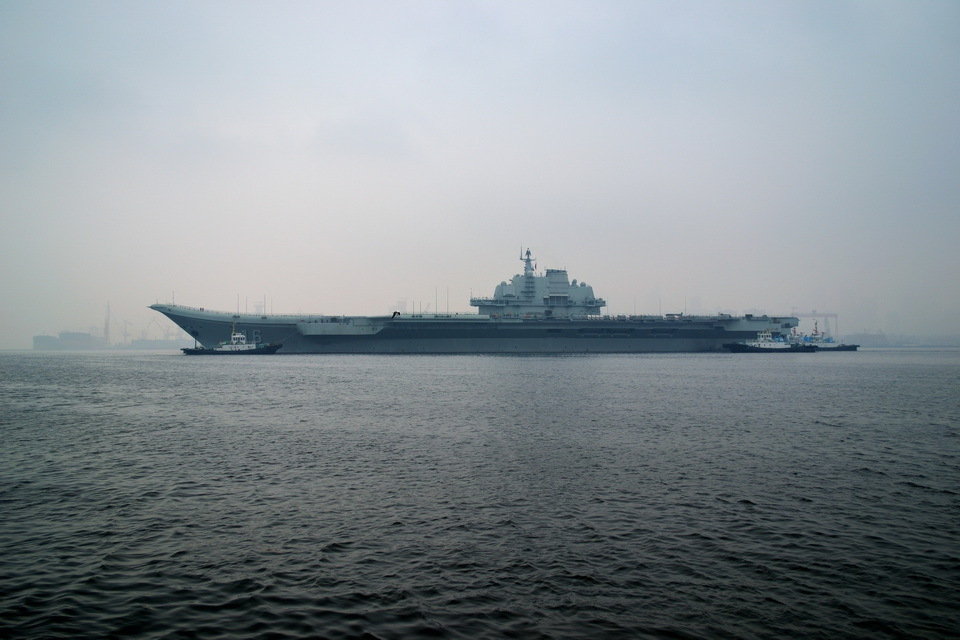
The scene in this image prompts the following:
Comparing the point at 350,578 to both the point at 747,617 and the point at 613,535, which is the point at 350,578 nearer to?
the point at 613,535

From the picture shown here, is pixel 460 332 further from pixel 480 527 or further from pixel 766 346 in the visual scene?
pixel 480 527

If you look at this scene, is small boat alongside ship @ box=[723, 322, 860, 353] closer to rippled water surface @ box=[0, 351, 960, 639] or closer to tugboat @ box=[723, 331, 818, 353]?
tugboat @ box=[723, 331, 818, 353]

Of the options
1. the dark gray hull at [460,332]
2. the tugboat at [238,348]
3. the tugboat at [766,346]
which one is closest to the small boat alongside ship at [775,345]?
the tugboat at [766,346]

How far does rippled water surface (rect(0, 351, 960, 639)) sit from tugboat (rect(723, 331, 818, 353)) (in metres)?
57.2

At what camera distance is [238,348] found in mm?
70438

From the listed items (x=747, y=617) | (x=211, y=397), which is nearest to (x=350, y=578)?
(x=747, y=617)

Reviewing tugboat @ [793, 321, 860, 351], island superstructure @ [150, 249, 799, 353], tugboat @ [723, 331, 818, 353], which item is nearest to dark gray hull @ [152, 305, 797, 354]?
island superstructure @ [150, 249, 799, 353]

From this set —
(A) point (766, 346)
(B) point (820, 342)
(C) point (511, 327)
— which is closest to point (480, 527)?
(C) point (511, 327)

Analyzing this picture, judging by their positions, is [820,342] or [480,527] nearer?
[480,527]

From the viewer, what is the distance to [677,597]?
7.00m

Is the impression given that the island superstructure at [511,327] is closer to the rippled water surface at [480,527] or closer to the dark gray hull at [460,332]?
the dark gray hull at [460,332]

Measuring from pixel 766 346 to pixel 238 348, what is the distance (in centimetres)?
6757

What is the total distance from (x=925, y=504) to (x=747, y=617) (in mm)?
6592

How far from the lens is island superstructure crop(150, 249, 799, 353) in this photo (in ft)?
212
